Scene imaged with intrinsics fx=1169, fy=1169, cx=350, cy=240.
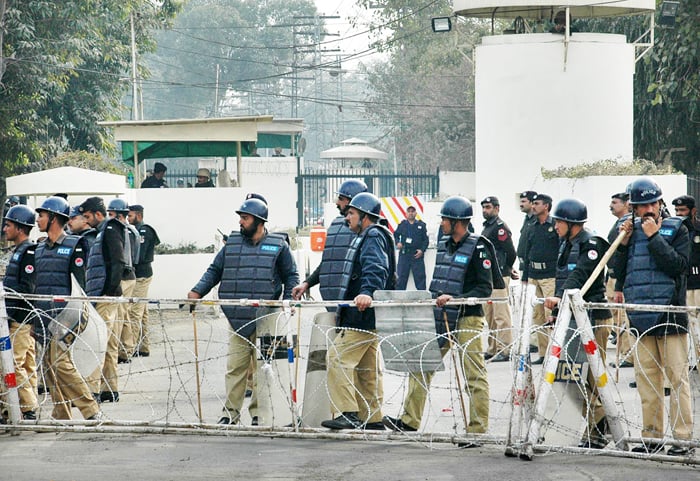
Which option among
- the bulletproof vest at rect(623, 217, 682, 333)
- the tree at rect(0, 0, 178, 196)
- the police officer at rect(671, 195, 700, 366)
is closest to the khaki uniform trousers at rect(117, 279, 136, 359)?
the police officer at rect(671, 195, 700, 366)

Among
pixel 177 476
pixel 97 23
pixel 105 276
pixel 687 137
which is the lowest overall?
pixel 177 476

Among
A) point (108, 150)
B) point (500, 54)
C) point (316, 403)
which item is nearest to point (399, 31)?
point (108, 150)

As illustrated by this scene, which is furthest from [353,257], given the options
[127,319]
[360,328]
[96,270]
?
[127,319]

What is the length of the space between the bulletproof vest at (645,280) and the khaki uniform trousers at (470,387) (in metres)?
1.12

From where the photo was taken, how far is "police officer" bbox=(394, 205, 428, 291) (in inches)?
863

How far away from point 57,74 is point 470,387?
22423 mm

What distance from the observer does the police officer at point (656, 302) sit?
791cm

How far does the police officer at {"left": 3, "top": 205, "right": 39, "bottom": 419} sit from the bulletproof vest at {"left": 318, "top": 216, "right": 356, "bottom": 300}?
225 cm

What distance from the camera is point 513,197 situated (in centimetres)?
2248

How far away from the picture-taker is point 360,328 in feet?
28.7

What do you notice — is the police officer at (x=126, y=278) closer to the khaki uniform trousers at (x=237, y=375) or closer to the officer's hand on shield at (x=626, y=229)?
the khaki uniform trousers at (x=237, y=375)

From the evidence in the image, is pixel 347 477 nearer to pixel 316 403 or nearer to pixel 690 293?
pixel 316 403

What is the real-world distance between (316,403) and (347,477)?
143 cm

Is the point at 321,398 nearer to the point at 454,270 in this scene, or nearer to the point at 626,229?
the point at 454,270
